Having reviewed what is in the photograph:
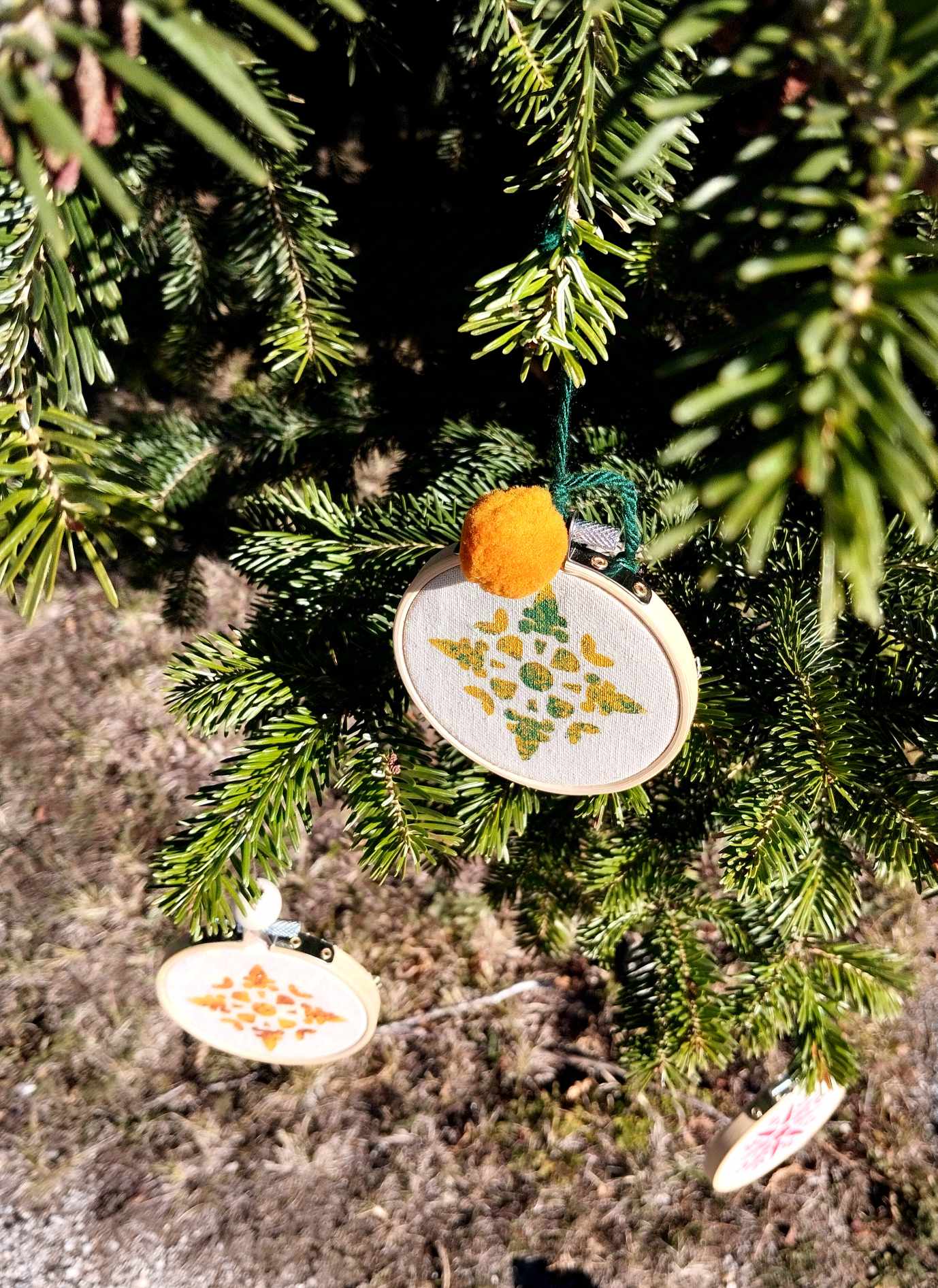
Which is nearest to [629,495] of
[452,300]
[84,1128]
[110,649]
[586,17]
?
[586,17]

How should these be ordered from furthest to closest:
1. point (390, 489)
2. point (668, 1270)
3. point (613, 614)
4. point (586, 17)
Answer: point (668, 1270) < point (390, 489) < point (613, 614) < point (586, 17)

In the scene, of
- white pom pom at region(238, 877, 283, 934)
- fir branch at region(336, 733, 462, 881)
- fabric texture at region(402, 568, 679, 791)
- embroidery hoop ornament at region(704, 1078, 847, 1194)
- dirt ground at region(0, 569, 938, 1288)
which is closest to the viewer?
fabric texture at region(402, 568, 679, 791)

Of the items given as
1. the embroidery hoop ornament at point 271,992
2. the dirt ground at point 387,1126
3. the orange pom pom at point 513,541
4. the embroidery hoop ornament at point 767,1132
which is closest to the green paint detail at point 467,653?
the orange pom pom at point 513,541

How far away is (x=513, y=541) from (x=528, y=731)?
254 mm

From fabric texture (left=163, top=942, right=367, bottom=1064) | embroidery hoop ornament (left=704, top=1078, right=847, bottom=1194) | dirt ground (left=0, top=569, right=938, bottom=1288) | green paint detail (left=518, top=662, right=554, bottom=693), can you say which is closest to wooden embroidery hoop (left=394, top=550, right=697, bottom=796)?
green paint detail (left=518, top=662, right=554, bottom=693)

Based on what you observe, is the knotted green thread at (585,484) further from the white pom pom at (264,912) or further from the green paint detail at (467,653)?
the white pom pom at (264,912)

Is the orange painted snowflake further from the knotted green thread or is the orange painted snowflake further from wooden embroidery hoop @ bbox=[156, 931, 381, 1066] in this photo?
the knotted green thread

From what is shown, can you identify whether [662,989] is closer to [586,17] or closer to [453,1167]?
[453,1167]

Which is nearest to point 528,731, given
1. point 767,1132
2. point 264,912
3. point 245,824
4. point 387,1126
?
point 245,824

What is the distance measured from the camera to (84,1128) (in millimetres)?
1631

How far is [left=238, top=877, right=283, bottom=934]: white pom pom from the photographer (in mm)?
1148

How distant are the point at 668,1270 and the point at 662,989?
2.25ft

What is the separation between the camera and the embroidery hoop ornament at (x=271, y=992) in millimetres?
1195

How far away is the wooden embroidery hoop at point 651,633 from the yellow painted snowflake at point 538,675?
0.12 ft
